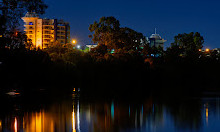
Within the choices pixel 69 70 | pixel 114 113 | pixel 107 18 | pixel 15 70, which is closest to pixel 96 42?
pixel 107 18

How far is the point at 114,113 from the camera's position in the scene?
59.3ft

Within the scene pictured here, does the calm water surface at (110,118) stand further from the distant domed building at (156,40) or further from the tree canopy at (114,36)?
the distant domed building at (156,40)

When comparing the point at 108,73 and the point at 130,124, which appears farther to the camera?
the point at 108,73

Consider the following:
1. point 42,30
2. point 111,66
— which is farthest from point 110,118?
point 42,30

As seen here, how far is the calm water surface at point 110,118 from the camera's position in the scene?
13.6 meters

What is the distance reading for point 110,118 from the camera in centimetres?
1631

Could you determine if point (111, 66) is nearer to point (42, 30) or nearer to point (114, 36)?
point (114, 36)

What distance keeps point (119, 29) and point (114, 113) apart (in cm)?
4177

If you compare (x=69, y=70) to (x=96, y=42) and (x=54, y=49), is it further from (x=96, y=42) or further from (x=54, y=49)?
(x=54, y=49)

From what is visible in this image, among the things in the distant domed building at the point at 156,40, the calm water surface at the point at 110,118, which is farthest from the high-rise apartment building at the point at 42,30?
the calm water surface at the point at 110,118

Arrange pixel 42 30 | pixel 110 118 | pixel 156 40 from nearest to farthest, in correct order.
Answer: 1. pixel 110 118
2. pixel 42 30
3. pixel 156 40

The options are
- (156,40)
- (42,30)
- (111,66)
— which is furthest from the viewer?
(156,40)

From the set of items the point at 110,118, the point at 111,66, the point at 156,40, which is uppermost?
the point at 156,40

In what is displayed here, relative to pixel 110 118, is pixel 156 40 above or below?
above
